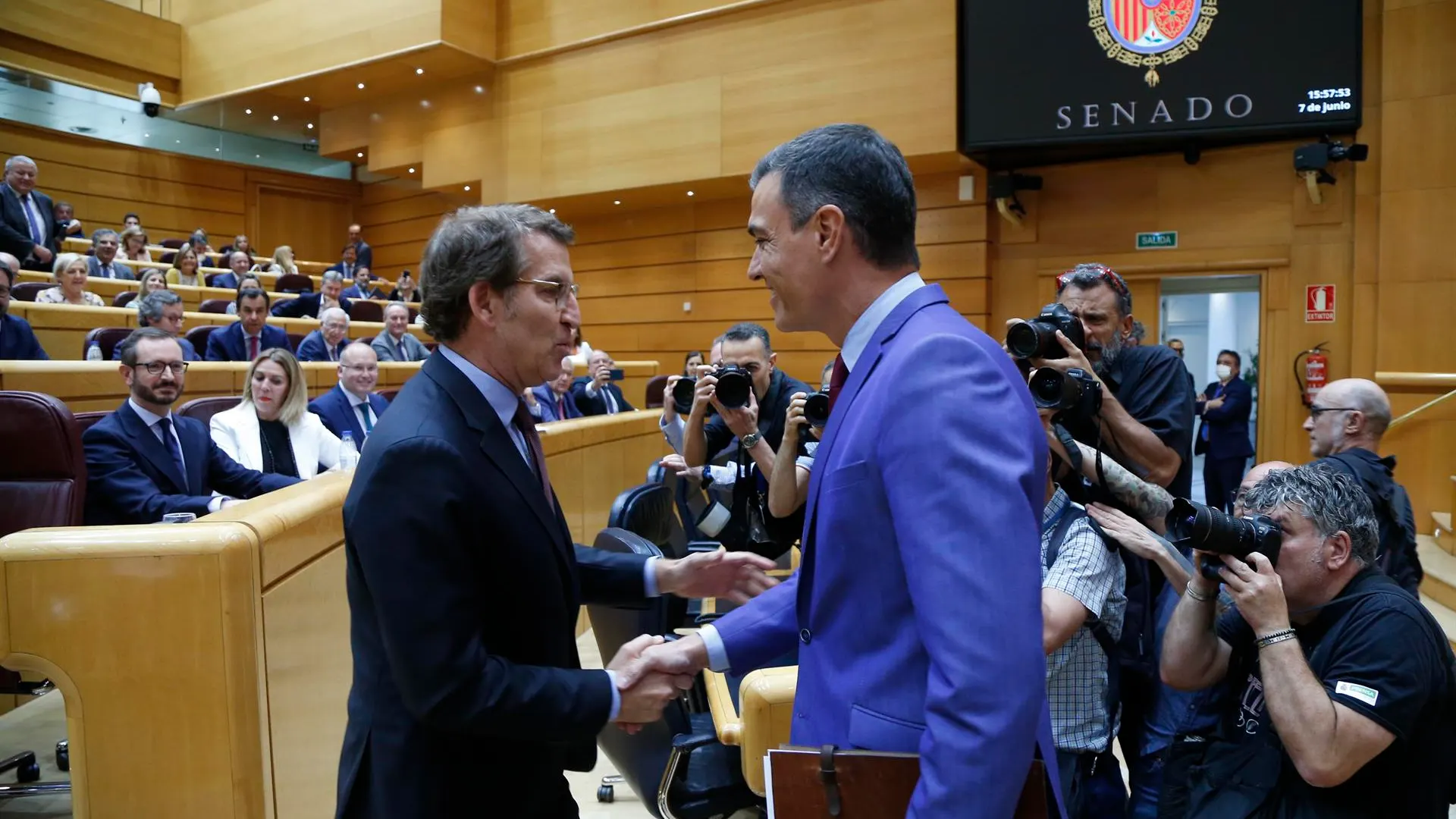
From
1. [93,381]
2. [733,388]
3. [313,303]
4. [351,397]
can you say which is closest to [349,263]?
[313,303]

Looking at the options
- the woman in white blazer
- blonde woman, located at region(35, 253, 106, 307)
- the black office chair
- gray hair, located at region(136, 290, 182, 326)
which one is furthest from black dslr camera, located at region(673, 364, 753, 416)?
blonde woman, located at region(35, 253, 106, 307)

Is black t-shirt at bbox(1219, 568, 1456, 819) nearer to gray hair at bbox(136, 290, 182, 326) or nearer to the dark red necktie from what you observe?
the dark red necktie

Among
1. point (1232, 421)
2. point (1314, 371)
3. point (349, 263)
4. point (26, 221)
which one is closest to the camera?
point (1232, 421)

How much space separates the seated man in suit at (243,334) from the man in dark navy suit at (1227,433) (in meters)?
6.90

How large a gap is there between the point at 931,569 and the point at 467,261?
30.5 inches

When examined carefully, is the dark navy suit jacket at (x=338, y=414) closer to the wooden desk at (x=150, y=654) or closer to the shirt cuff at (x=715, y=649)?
the wooden desk at (x=150, y=654)

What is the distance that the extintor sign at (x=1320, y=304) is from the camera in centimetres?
809

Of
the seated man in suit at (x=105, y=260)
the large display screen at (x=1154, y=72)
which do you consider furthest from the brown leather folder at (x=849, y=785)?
the seated man in suit at (x=105, y=260)

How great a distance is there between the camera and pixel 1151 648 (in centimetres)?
216

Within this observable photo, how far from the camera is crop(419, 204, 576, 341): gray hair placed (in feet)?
4.34

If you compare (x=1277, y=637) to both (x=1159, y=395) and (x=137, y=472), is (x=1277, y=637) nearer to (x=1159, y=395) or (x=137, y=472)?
(x=1159, y=395)

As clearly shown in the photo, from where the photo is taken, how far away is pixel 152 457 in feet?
11.8

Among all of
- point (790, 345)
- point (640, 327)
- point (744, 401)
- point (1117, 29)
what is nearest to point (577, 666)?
point (744, 401)

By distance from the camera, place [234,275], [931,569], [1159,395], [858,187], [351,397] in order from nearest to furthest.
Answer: [931,569], [858,187], [1159,395], [351,397], [234,275]
